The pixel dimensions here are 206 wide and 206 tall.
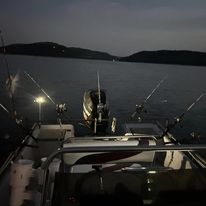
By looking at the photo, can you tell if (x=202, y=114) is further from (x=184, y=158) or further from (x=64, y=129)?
(x=184, y=158)

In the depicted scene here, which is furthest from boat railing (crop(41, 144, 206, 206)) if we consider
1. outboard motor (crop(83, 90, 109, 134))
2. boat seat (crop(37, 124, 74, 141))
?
outboard motor (crop(83, 90, 109, 134))

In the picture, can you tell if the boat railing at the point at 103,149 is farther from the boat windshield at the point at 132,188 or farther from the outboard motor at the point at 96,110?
the outboard motor at the point at 96,110

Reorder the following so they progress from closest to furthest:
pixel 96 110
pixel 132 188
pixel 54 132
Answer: pixel 132 188
pixel 54 132
pixel 96 110

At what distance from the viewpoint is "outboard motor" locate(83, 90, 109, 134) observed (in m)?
12.4

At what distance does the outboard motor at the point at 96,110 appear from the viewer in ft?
40.8

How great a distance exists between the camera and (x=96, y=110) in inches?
531

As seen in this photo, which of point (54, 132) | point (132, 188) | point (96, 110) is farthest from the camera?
point (96, 110)

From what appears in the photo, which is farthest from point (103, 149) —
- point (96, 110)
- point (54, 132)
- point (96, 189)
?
point (96, 110)

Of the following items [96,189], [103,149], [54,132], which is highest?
[54,132]

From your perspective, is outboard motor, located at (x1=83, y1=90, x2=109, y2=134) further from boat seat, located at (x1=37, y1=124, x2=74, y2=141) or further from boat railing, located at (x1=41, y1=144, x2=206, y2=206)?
boat railing, located at (x1=41, y1=144, x2=206, y2=206)

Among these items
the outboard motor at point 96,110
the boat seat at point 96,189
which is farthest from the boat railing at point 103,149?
the outboard motor at point 96,110

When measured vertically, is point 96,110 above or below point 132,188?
above

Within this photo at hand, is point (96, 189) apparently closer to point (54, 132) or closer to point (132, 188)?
point (132, 188)

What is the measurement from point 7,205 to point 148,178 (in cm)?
293
